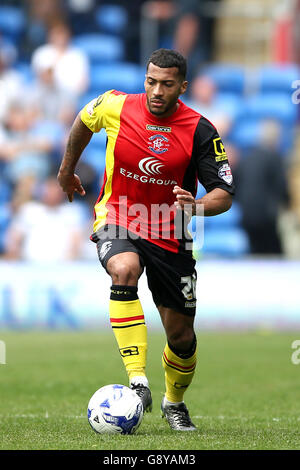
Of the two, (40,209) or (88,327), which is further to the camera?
(40,209)

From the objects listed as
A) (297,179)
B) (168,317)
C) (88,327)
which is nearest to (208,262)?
(88,327)

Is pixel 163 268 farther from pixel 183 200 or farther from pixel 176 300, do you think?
pixel 183 200

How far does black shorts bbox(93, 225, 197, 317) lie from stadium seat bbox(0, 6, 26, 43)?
1301cm

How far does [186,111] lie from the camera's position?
271 inches

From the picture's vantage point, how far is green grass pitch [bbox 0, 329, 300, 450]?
5910 millimetres

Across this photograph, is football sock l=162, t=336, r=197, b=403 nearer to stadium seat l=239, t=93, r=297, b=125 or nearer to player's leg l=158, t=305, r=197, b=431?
player's leg l=158, t=305, r=197, b=431

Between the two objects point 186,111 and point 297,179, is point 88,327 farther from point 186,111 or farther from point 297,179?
point 186,111

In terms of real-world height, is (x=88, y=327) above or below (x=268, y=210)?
below

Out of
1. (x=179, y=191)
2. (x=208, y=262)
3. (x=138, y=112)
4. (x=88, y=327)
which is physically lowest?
(x=88, y=327)

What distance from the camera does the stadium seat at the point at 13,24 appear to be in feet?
62.2

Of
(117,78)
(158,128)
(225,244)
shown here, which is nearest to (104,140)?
(117,78)

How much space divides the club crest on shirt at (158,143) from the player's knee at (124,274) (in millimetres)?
910

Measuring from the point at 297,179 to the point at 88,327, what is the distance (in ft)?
22.1

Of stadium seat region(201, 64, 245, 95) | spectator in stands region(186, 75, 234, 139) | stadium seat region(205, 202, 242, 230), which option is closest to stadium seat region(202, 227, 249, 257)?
stadium seat region(205, 202, 242, 230)
